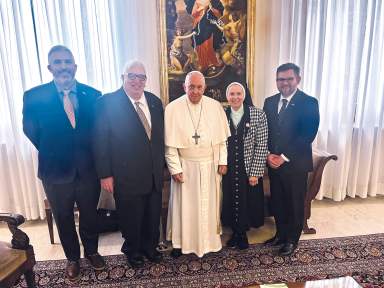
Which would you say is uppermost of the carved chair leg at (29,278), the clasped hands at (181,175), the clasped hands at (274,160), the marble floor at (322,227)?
the clasped hands at (274,160)

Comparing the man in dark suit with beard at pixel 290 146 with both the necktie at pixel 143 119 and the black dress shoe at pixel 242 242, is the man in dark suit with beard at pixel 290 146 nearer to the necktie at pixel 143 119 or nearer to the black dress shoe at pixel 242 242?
the black dress shoe at pixel 242 242

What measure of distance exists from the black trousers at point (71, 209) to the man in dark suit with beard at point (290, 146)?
1410mm

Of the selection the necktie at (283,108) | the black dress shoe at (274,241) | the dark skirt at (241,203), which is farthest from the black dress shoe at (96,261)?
the necktie at (283,108)

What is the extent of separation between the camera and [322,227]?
2.94 metres

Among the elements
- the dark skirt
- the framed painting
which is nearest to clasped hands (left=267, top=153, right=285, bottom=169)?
the dark skirt

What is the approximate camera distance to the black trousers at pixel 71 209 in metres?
2.09

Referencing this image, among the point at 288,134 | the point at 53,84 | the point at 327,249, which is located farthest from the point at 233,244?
the point at 53,84

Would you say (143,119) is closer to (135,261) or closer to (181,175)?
(181,175)

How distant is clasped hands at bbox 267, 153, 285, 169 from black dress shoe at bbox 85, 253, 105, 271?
155cm

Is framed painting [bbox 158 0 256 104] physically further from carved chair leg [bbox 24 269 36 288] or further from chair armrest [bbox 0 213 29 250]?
carved chair leg [bbox 24 269 36 288]

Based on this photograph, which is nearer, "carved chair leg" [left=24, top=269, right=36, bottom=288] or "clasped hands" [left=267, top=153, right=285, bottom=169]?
"carved chair leg" [left=24, top=269, right=36, bottom=288]

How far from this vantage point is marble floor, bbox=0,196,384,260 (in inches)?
107

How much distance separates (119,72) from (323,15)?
2.21 metres

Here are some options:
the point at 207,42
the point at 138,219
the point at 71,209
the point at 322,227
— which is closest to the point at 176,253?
the point at 138,219
